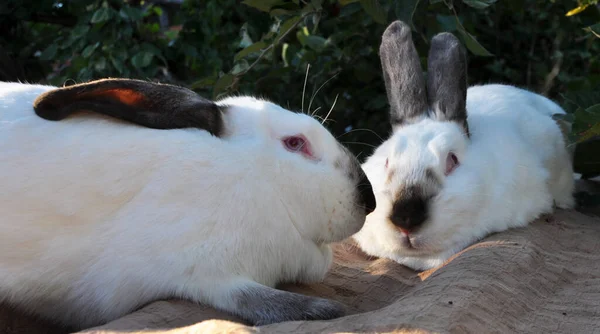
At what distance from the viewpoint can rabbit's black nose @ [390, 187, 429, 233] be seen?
10.3 ft

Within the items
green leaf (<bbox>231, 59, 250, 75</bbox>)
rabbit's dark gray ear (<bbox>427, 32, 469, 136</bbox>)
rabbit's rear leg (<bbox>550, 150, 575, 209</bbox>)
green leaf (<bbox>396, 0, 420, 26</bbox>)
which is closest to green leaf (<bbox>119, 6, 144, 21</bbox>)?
green leaf (<bbox>231, 59, 250, 75</bbox>)

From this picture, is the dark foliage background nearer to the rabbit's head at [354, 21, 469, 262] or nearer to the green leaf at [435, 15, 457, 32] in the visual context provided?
the green leaf at [435, 15, 457, 32]

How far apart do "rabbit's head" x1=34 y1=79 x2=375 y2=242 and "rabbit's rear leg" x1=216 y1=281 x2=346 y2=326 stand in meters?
0.28

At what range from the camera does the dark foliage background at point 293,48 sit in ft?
14.3

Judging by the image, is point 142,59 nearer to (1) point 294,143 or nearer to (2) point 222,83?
(2) point 222,83

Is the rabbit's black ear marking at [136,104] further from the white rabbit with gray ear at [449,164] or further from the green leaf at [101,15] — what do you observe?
the green leaf at [101,15]

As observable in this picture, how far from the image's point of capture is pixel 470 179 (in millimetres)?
3336

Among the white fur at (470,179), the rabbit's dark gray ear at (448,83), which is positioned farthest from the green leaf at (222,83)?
the rabbit's dark gray ear at (448,83)

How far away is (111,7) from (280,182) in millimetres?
2736

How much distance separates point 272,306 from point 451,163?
4.72 ft

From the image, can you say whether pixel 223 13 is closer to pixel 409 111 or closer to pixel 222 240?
pixel 409 111

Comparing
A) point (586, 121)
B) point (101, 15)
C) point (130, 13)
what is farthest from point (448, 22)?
point (101, 15)

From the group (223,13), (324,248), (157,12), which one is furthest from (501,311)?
(157,12)

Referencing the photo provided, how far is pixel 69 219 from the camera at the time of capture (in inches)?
90.6
